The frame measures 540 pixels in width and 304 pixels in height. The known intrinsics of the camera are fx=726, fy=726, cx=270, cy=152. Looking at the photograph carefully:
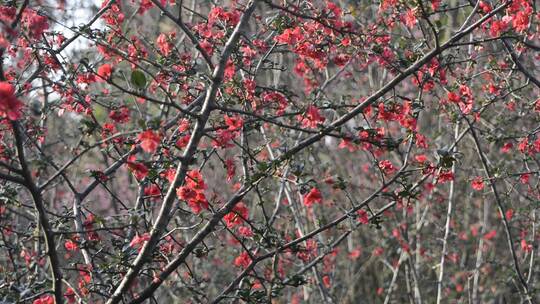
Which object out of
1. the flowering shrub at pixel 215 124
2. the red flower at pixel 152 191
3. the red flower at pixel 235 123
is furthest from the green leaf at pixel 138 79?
the red flower at pixel 152 191


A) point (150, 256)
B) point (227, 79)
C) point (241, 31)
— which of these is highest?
point (227, 79)

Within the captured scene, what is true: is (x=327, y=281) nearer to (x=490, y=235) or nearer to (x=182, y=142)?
(x=490, y=235)

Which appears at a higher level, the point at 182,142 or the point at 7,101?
the point at 182,142

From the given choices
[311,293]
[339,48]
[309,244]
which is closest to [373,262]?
[311,293]

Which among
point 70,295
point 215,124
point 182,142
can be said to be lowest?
point 70,295

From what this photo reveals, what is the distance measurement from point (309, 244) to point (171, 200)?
6.67ft

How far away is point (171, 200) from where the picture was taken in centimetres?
298

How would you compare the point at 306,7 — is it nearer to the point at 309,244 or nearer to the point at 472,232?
the point at 309,244

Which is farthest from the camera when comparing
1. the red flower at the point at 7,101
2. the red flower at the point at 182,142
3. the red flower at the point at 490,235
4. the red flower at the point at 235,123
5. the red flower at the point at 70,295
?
the red flower at the point at 490,235

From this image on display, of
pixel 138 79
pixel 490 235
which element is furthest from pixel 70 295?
pixel 490 235

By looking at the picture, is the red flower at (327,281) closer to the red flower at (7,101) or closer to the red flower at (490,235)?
the red flower at (490,235)

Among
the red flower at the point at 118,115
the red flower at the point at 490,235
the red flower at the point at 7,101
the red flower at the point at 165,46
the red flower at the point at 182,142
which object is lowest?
the red flower at the point at 7,101

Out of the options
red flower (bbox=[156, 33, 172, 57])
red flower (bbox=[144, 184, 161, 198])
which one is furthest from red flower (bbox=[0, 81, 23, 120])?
red flower (bbox=[156, 33, 172, 57])

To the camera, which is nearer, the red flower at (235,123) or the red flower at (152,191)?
the red flower at (235,123)
